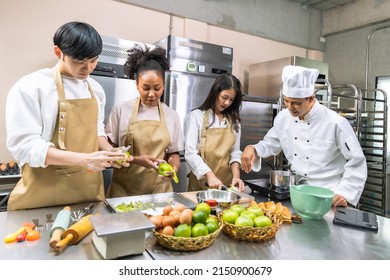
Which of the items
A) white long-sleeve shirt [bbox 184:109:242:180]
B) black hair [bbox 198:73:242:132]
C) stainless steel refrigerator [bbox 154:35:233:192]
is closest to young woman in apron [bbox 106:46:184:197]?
white long-sleeve shirt [bbox 184:109:242:180]

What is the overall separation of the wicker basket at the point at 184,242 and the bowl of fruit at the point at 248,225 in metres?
0.12

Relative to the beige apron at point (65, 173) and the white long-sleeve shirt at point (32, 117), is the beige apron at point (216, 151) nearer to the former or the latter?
the beige apron at point (65, 173)

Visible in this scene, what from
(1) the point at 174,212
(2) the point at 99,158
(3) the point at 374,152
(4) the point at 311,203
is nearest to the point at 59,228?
(2) the point at 99,158

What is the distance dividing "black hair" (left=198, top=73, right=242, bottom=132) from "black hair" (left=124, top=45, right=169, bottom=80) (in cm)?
46

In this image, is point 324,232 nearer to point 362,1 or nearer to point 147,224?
point 147,224

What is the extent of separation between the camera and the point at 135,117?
5.85 ft

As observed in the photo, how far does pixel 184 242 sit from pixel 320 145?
3.98ft

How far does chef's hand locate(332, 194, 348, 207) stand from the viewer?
5.07ft

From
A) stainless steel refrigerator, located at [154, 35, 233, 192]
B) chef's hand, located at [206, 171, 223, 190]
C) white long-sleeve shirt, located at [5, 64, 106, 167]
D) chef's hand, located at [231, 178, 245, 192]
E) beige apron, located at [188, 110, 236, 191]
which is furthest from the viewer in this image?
stainless steel refrigerator, located at [154, 35, 233, 192]

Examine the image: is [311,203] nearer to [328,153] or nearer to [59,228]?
[328,153]

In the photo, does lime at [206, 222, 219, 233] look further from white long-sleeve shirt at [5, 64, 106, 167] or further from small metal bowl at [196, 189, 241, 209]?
white long-sleeve shirt at [5, 64, 106, 167]

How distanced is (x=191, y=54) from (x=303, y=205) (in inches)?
90.3

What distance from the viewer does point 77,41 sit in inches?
44.8
